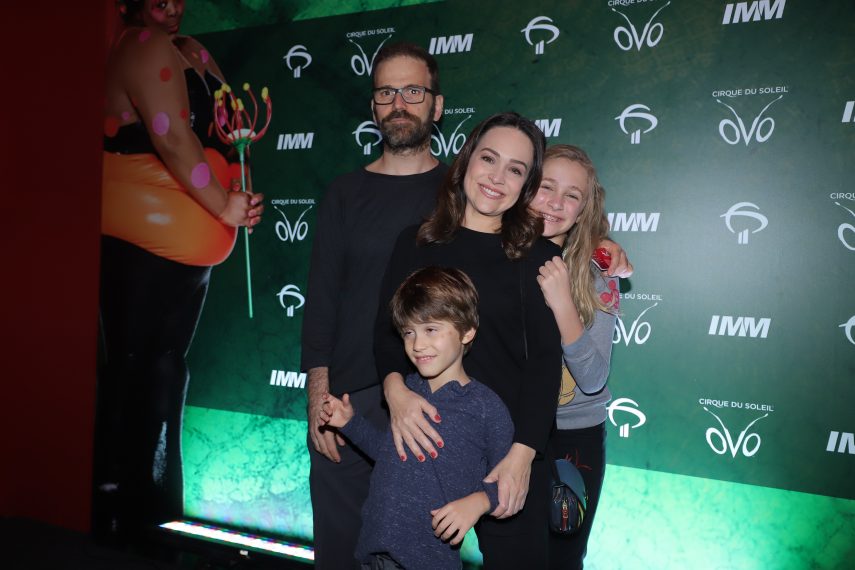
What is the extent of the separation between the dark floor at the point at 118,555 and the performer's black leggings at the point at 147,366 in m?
0.16

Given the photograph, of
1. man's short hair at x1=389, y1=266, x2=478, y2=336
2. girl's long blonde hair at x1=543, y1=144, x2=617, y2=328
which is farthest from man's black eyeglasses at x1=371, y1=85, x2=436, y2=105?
man's short hair at x1=389, y1=266, x2=478, y2=336

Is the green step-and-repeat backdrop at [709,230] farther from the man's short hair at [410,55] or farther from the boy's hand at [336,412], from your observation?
the boy's hand at [336,412]

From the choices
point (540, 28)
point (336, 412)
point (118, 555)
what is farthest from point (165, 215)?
point (336, 412)

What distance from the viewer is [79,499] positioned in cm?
398

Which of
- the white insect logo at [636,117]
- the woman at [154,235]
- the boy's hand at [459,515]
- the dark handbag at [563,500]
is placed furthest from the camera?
the woman at [154,235]

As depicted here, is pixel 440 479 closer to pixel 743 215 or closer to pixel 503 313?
pixel 503 313

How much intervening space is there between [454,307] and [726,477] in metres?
1.73

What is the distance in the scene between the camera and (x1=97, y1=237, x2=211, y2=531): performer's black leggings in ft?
12.3

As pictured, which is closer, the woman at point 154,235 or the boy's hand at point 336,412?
the boy's hand at point 336,412

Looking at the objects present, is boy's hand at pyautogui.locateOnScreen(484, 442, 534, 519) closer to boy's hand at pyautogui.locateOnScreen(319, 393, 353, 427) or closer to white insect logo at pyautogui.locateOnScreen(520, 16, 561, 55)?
boy's hand at pyautogui.locateOnScreen(319, 393, 353, 427)

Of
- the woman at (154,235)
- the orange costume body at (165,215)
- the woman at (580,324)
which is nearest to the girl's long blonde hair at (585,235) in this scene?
the woman at (580,324)

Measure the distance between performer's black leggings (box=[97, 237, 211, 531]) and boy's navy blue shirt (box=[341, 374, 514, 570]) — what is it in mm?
Answer: 2388

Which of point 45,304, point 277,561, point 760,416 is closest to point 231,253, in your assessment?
point 45,304

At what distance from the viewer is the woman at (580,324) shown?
185 cm
